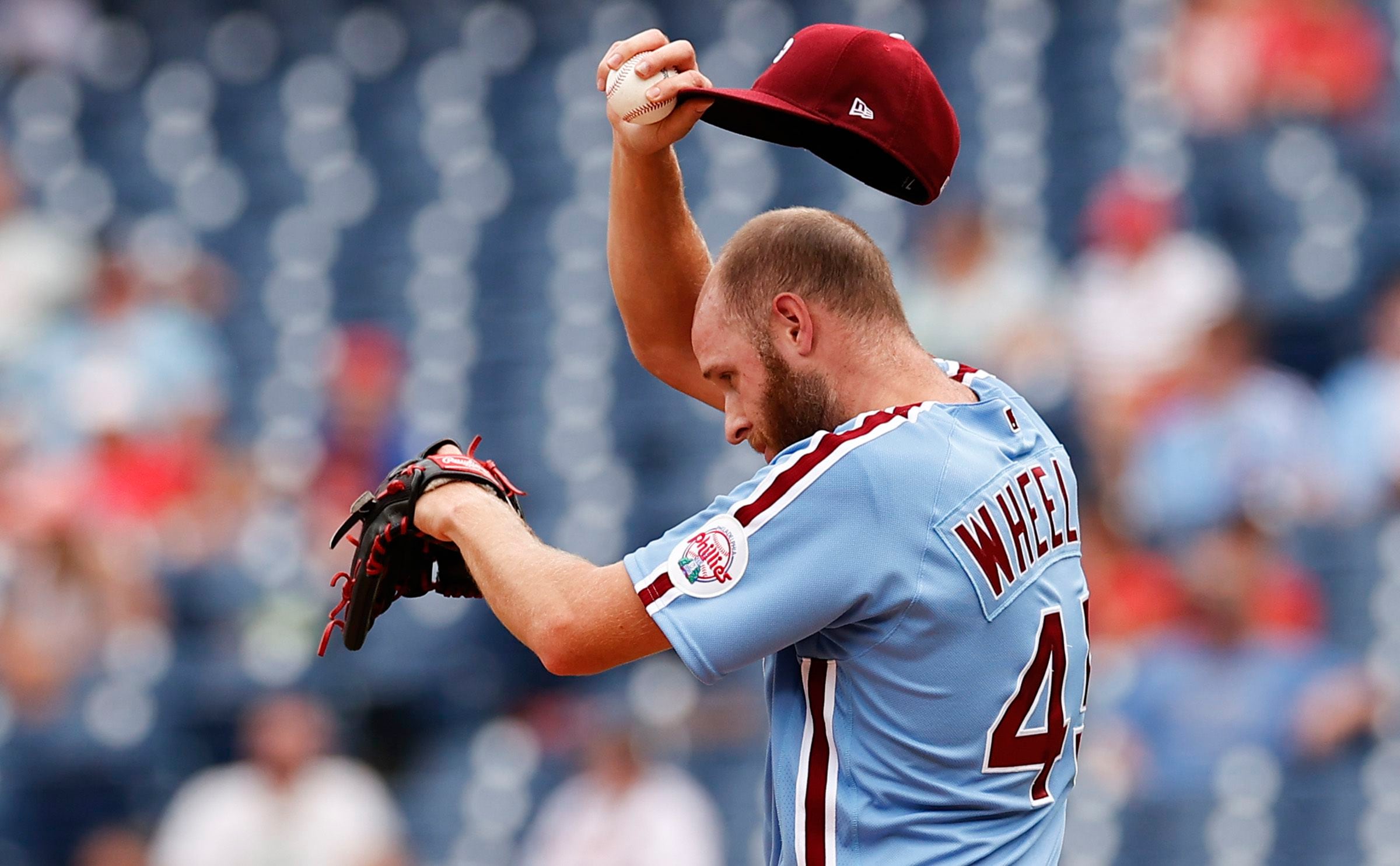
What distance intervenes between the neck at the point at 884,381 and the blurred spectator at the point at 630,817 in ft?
13.6

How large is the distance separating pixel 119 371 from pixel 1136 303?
4655 millimetres

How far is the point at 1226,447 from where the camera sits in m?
6.80

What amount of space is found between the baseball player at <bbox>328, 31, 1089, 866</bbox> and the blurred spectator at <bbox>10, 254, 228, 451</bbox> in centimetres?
600

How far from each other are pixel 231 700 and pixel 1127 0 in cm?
564

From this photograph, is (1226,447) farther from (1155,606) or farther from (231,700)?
(231,700)

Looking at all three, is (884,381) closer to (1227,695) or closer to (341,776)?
(1227,695)

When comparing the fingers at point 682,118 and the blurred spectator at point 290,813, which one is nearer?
the fingers at point 682,118

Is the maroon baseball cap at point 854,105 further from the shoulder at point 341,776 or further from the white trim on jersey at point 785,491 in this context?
the shoulder at point 341,776

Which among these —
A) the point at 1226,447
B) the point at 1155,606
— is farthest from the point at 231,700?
the point at 1226,447

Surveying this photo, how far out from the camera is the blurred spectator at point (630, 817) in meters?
6.36

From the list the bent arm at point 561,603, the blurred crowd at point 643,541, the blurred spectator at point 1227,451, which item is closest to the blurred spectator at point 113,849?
the blurred crowd at point 643,541

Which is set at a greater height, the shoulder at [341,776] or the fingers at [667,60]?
the shoulder at [341,776]

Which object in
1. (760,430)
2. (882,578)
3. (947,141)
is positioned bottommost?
(882,578)

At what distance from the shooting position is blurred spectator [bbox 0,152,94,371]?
28.7 feet
